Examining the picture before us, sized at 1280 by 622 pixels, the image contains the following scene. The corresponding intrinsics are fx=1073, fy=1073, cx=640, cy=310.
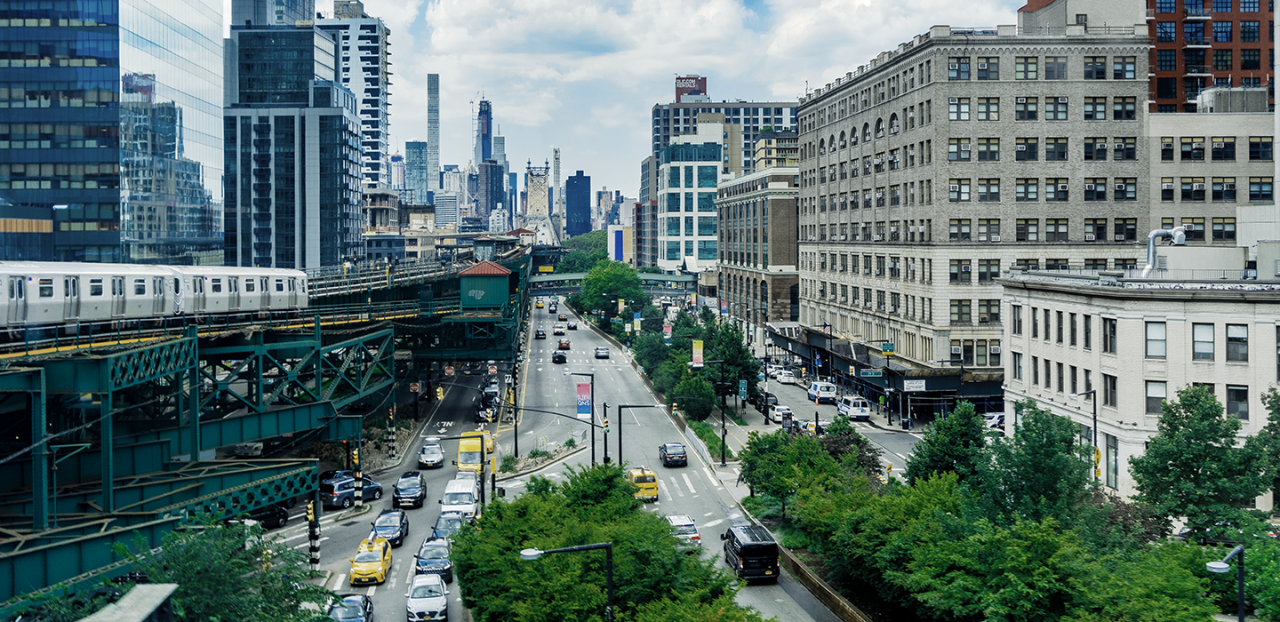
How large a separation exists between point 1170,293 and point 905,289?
127 feet

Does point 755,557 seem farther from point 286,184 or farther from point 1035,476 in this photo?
point 286,184

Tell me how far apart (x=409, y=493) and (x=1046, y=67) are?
55.2m

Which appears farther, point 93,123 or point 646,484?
point 93,123

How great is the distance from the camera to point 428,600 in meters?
35.5

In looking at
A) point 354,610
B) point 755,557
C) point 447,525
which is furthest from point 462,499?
point 354,610

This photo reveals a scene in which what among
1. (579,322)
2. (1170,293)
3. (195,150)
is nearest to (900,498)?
(1170,293)

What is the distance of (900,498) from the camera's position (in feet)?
119

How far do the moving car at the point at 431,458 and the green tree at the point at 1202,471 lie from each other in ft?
133

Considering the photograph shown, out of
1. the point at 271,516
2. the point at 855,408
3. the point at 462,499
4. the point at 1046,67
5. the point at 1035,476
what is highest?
the point at 1046,67

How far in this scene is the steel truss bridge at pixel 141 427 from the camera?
31.5 metres

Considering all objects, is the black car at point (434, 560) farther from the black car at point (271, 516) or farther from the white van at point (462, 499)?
the black car at point (271, 516)

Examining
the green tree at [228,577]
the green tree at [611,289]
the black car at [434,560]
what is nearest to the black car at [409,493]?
the black car at [434,560]

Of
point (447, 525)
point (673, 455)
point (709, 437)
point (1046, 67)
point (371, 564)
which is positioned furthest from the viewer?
point (1046, 67)

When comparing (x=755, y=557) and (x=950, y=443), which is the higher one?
(x=950, y=443)
